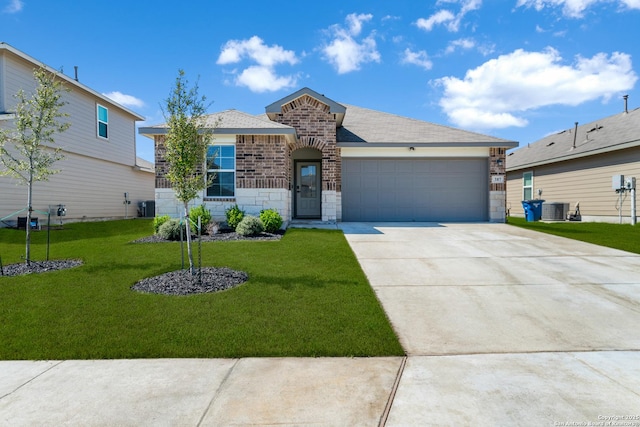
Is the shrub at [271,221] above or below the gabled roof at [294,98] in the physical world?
below

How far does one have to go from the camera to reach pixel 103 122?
19.1 metres

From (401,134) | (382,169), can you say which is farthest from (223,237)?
(401,134)

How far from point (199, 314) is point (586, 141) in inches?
782

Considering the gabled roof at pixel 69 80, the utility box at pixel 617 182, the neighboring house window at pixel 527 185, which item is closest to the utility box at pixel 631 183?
the utility box at pixel 617 182

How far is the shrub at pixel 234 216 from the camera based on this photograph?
11062 millimetres

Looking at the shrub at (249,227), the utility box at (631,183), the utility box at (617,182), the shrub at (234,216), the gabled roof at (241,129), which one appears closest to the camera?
the shrub at (249,227)

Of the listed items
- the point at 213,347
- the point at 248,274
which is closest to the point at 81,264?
the point at 248,274

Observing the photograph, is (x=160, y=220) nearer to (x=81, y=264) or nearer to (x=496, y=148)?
(x=81, y=264)

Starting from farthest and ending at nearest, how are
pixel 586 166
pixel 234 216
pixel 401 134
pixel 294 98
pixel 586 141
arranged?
1. pixel 586 141
2. pixel 586 166
3. pixel 401 134
4. pixel 294 98
5. pixel 234 216

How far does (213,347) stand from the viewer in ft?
12.1

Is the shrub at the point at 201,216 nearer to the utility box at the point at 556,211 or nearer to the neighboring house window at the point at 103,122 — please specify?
the neighboring house window at the point at 103,122

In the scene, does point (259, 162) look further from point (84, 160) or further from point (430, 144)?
point (84, 160)

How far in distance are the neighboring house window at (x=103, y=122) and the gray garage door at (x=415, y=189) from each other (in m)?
12.9

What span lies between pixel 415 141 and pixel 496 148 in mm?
3189
